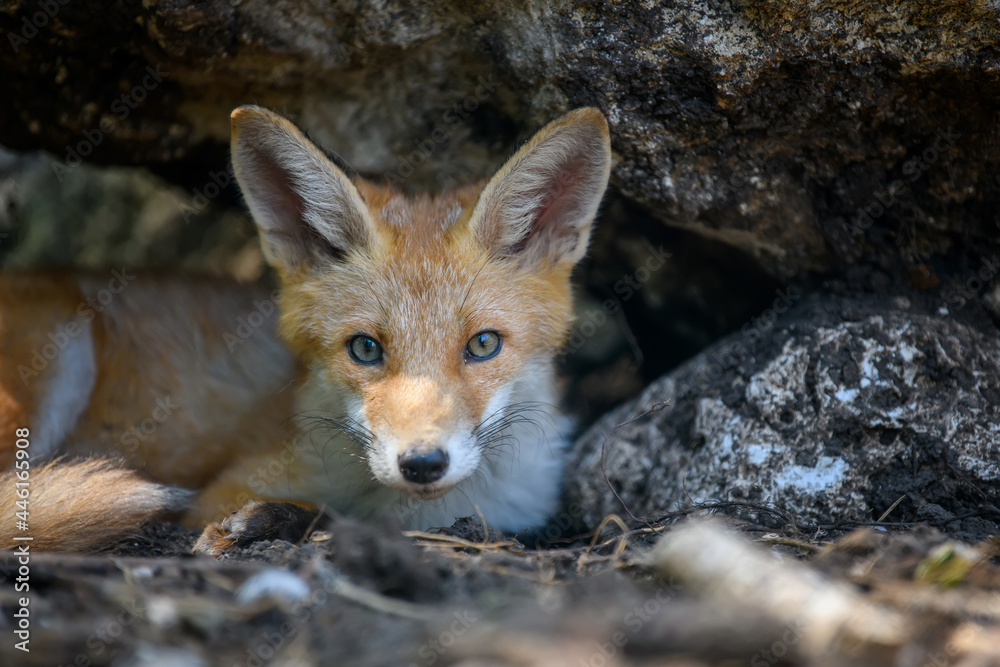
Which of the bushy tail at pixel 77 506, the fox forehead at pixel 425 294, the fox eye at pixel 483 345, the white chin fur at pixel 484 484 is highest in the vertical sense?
the fox forehead at pixel 425 294

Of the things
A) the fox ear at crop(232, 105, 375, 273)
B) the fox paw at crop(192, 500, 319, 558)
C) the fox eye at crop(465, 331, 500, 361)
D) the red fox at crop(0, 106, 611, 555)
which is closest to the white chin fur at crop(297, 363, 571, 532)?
the red fox at crop(0, 106, 611, 555)

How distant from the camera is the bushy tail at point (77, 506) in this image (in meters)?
2.53

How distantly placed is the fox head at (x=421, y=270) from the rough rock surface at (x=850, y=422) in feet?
2.58

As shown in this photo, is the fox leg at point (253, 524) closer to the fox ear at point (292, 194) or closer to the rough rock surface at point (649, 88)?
the fox ear at point (292, 194)

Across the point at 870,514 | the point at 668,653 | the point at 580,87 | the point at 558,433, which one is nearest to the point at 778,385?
the point at 870,514

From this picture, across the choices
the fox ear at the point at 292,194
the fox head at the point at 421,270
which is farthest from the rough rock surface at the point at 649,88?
the fox ear at the point at 292,194

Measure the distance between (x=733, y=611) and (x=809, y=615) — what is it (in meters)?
0.16

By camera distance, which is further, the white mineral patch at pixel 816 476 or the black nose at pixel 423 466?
the white mineral patch at pixel 816 476

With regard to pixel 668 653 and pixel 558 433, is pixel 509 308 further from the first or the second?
pixel 668 653

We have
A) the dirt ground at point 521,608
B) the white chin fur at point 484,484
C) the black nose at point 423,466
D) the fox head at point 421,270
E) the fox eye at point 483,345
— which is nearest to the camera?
the dirt ground at point 521,608

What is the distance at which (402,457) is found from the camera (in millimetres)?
2336

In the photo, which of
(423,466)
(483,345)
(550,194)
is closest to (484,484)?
(483,345)

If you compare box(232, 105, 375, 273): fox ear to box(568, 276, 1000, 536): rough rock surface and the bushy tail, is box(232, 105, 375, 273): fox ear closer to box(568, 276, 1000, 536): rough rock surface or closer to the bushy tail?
the bushy tail

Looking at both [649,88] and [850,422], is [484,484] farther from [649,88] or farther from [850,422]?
[649,88]
